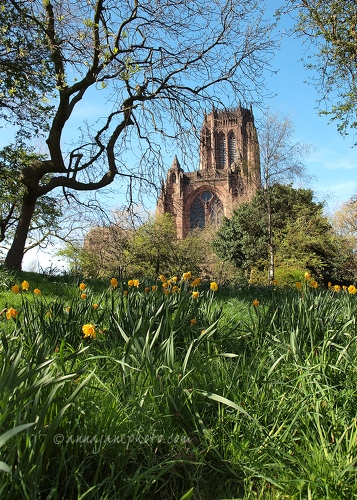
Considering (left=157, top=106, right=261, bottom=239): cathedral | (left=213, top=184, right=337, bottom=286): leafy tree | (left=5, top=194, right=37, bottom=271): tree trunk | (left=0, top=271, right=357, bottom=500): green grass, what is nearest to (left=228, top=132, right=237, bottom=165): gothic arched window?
(left=157, top=106, right=261, bottom=239): cathedral

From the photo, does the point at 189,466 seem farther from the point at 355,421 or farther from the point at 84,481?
Result: the point at 355,421

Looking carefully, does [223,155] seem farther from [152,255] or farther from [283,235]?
[283,235]

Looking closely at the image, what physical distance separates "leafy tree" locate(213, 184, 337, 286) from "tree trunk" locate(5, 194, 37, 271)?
10.2 m

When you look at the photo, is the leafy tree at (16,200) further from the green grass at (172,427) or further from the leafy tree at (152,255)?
the green grass at (172,427)

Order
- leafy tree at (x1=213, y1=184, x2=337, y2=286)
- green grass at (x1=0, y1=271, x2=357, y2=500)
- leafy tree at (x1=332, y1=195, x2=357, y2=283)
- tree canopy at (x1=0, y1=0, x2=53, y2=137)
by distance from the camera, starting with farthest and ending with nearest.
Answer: leafy tree at (x1=332, y1=195, x2=357, y2=283)
leafy tree at (x1=213, y1=184, x2=337, y2=286)
tree canopy at (x1=0, y1=0, x2=53, y2=137)
green grass at (x1=0, y1=271, x2=357, y2=500)

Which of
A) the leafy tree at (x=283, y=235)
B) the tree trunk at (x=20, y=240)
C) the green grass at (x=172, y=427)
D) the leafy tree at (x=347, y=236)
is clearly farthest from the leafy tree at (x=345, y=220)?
the green grass at (x=172, y=427)

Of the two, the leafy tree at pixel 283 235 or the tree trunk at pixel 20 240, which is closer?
the tree trunk at pixel 20 240

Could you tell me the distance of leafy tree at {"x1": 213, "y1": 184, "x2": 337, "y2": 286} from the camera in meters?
18.0

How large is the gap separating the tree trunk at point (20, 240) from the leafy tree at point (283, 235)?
10225 millimetres

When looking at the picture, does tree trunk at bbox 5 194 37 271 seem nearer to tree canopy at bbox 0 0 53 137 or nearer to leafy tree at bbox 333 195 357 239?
tree canopy at bbox 0 0 53 137

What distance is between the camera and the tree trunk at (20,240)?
10.2m

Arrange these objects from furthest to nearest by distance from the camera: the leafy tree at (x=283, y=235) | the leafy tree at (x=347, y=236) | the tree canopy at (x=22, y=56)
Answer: the leafy tree at (x=347, y=236) < the leafy tree at (x=283, y=235) < the tree canopy at (x=22, y=56)

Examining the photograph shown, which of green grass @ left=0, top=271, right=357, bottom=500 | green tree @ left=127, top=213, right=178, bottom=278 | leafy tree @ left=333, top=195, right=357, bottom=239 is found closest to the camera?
green grass @ left=0, top=271, right=357, bottom=500

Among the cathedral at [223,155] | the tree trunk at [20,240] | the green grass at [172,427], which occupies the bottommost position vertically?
the green grass at [172,427]
